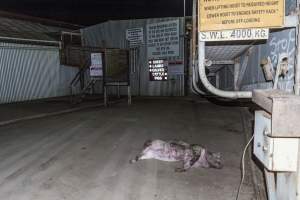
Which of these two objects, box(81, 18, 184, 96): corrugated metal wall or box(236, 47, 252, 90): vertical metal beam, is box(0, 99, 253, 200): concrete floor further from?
box(81, 18, 184, 96): corrugated metal wall

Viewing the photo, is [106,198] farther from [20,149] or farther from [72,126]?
[72,126]

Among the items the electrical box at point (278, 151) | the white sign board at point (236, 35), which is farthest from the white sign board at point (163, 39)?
the electrical box at point (278, 151)

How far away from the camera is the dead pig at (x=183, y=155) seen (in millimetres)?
4195

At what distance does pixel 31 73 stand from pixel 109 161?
33.3ft

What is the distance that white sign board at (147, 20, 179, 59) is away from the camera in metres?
13.5

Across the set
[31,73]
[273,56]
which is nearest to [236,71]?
[273,56]

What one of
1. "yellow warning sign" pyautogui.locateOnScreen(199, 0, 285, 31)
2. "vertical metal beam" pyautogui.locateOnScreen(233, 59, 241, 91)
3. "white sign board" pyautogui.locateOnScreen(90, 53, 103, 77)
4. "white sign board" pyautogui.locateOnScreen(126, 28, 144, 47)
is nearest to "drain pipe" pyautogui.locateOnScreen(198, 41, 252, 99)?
"yellow warning sign" pyautogui.locateOnScreen(199, 0, 285, 31)

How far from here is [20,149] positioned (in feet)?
17.0

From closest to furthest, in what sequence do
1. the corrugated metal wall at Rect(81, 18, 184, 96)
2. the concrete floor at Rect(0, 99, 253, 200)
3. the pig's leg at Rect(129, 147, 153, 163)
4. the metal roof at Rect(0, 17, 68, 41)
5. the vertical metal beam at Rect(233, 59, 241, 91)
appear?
the concrete floor at Rect(0, 99, 253, 200)
the pig's leg at Rect(129, 147, 153, 163)
the vertical metal beam at Rect(233, 59, 241, 91)
the metal roof at Rect(0, 17, 68, 41)
the corrugated metal wall at Rect(81, 18, 184, 96)

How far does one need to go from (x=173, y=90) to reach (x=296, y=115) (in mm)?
11870

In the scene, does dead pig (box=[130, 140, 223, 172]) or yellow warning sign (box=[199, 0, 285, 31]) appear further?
dead pig (box=[130, 140, 223, 172])

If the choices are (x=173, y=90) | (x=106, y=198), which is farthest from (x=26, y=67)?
(x=106, y=198)

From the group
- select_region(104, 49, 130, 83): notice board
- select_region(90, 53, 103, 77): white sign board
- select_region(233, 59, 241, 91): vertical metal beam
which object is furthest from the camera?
select_region(104, 49, 130, 83): notice board

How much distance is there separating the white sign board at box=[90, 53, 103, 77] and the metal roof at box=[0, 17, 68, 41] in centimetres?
386
